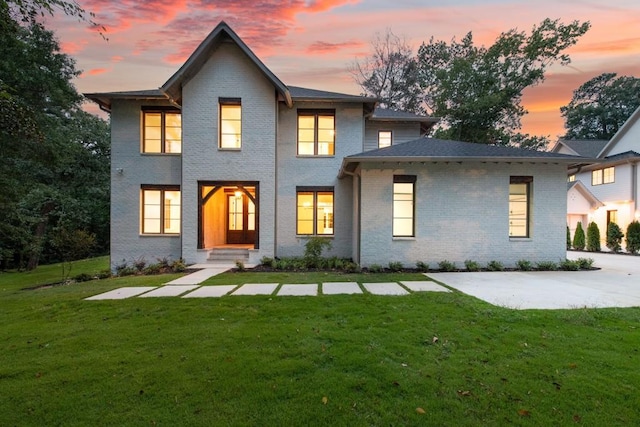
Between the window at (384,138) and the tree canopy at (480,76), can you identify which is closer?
the window at (384,138)

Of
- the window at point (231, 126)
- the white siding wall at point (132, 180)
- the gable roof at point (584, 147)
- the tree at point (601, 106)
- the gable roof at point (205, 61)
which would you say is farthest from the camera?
the tree at point (601, 106)

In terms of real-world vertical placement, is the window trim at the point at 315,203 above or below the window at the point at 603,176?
below

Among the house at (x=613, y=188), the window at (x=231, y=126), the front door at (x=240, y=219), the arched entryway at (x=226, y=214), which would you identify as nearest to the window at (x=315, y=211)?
the arched entryway at (x=226, y=214)

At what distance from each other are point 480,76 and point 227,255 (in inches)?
894

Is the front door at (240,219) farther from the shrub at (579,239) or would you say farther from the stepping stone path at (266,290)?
the shrub at (579,239)

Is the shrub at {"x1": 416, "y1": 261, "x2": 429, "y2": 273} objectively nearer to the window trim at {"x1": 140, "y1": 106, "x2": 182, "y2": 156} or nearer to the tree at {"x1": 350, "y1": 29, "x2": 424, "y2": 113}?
the window trim at {"x1": 140, "y1": 106, "x2": 182, "y2": 156}

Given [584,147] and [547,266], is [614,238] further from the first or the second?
[584,147]

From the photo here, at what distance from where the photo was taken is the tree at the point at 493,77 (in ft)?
69.8

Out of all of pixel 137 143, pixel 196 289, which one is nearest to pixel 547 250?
pixel 196 289

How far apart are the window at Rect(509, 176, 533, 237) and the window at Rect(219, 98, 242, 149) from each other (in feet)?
30.9

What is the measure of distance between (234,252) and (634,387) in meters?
10.4

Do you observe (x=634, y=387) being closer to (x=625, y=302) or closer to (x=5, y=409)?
(x=625, y=302)

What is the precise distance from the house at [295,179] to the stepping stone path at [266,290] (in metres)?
2.67

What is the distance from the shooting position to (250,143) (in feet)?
36.4
